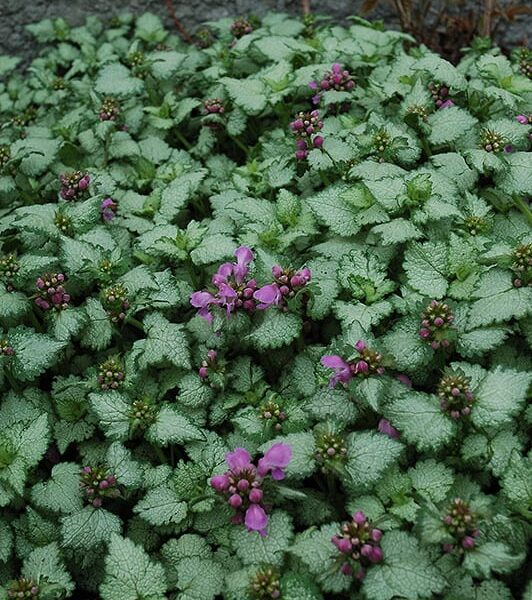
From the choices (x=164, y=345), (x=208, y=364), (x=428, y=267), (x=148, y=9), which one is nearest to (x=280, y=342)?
(x=208, y=364)

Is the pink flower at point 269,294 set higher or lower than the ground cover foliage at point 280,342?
higher

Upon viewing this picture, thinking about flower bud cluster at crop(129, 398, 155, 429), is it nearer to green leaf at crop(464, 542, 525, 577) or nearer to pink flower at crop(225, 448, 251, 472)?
pink flower at crop(225, 448, 251, 472)

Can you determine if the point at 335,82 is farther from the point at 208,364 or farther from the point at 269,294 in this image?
the point at 208,364

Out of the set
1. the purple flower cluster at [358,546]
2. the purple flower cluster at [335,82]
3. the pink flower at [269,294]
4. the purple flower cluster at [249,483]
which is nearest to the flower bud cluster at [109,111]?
the purple flower cluster at [335,82]

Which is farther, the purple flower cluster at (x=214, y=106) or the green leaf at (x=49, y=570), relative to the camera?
the purple flower cluster at (x=214, y=106)

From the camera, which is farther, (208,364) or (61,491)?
(208,364)

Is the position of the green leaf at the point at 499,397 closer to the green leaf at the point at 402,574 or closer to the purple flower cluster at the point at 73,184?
the green leaf at the point at 402,574

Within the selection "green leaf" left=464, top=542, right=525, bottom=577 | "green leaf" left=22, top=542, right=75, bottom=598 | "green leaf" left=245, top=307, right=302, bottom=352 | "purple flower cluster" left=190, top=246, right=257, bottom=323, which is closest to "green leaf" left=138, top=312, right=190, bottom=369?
"purple flower cluster" left=190, top=246, right=257, bottom=323
